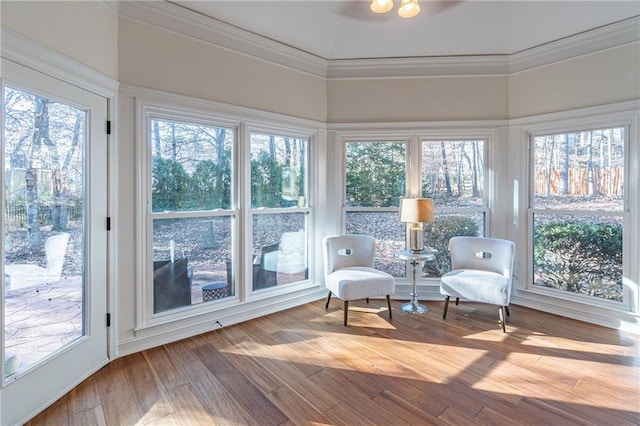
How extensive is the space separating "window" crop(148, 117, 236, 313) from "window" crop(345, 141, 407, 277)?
153cm

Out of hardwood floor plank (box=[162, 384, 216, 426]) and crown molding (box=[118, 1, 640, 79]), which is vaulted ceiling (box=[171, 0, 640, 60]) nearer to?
crown molding (box=[118, 1, 640, 79])

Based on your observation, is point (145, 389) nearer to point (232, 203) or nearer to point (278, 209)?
point (232, 203)

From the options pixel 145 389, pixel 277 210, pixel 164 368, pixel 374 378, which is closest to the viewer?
pixel 145 389

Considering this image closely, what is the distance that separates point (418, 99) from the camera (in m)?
3.84

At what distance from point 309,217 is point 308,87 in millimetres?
1562

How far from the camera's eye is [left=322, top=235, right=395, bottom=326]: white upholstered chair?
3180mm

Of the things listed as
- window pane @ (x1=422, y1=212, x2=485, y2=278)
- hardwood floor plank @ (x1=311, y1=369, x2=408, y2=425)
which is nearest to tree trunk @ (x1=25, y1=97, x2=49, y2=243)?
hardwood floor plank @ (x1=311, y1=369, x2=408, y2=425)

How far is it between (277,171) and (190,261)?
52.8 inches

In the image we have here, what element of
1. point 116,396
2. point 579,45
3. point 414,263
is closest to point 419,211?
point 414,263

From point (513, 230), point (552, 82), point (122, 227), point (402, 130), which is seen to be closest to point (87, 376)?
point (122, 227)

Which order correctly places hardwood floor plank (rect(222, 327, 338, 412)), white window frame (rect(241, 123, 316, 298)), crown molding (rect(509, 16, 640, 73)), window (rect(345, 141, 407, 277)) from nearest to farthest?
hardwood floor plank (rect(222, 327, 338, 412))
crown molding (rect(509, 16, 640, 73))
white window frame (rect(241, 123, 316, 298))
window (rect(345, 141, 407, 277))

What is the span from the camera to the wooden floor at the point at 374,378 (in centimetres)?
187

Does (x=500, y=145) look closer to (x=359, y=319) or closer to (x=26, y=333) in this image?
(x=359, y=319)

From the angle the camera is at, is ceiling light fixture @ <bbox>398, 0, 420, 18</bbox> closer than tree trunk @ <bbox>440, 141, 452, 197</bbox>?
Yes
